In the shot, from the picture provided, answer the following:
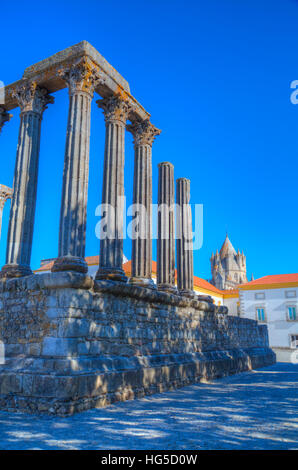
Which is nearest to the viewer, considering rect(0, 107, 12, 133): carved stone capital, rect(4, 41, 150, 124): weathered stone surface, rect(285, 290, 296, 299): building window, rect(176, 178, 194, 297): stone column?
rect(4, 41, 150, 124): weathered stone surface

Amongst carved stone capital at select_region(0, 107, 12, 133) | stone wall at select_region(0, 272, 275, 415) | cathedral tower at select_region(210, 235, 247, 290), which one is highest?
cathedral tower at select_region(210, 235, 247, 290)

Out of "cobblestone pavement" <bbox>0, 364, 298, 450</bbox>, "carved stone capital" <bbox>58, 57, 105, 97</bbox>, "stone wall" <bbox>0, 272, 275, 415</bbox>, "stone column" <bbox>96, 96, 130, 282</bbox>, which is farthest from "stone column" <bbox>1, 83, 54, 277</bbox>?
"cobblestone pavement" <bbox>0, 364, 298, 450</bbox>

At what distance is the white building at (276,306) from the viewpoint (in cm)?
3553

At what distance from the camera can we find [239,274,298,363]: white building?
117 feet

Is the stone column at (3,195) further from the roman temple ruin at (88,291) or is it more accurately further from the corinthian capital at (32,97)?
the corinthian capital at (32,97)

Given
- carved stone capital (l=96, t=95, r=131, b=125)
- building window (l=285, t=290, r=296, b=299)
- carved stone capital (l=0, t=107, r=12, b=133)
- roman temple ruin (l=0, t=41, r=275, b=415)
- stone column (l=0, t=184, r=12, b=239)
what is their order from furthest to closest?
building window (l=285, t=290, r=296, b=299) < stone column (l=0, t=184, r=12, b=239) < carved stone capital (l=0, t=107, r=12, b=133) < carved stone capital (l=96, t=95, r=131, b=125) < roman temple ruin (l=0, t=41, r=275, b=415)

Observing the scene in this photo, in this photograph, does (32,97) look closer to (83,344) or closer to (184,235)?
(83,344)

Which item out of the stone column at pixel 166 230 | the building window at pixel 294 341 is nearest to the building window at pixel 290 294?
the building window at pixel 294 341

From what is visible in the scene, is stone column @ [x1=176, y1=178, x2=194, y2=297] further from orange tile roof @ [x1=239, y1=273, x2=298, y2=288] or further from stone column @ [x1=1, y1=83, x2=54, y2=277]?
orange tile roof @ [x1=239, y1=273, x2=298, y2=288]

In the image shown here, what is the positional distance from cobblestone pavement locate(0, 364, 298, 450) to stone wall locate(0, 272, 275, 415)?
358 mm

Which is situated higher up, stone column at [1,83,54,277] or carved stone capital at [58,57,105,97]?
carved stone capital at [58,57,105,97]

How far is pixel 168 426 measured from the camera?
4797mm

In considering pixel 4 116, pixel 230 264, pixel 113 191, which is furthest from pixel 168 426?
pixel 230 264
